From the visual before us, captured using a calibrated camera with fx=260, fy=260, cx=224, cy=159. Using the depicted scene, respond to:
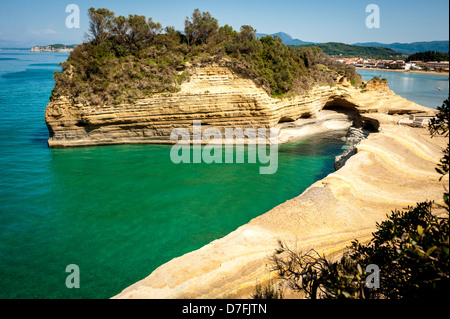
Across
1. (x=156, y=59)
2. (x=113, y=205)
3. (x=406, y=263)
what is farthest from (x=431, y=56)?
(x=406, y=263)

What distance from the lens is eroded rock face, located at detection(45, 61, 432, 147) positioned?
22.3 m

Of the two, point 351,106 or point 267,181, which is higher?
point 351,106

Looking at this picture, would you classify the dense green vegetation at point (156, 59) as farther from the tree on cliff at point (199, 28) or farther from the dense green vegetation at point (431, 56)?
the dense green vegetation at point (431, 56)

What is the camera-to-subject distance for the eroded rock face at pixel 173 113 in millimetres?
22281

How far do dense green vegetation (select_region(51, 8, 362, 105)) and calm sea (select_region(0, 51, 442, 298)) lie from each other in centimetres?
527

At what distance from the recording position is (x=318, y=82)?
28297 millimetres

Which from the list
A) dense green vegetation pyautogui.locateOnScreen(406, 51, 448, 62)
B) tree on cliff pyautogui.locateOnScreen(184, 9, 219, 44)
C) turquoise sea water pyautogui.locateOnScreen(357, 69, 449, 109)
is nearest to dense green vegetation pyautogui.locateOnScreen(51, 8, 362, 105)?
tree on cliff pyautogui.locateOnScreen(184, 9, 219, 44)

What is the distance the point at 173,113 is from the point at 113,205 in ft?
35.3

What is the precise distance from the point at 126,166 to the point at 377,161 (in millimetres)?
16496

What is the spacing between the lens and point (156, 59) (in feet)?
81.0

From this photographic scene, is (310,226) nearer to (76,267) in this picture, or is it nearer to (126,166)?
(76,267)

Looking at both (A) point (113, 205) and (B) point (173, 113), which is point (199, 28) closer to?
(B) point (173, 113)
